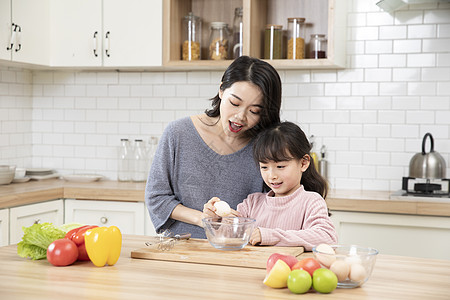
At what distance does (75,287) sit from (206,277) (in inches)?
14.5

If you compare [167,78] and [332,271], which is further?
[167,78]

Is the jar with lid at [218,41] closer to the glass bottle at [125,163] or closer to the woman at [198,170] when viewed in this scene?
the glass bottle at [125,163]

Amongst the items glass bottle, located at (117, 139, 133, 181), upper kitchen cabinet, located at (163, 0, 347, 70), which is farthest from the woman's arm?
glass bottle, located at (117, 139, 133, 181)

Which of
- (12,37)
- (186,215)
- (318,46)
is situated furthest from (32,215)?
(318,46)

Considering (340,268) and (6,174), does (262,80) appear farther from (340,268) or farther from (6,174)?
(6,174)

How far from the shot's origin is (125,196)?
13.0ft

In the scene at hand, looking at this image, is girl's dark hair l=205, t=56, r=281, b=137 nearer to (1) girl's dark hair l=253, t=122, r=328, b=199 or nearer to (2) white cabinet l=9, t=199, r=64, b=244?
(1) girl's dark hair l=253, t=122, r=328, b=199

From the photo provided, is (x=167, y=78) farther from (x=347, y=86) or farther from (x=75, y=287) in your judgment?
(x=75, y=287)

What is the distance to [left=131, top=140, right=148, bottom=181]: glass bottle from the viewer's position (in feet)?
14.6

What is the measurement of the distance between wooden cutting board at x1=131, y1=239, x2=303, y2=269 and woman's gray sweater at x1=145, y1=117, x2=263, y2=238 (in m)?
0.45

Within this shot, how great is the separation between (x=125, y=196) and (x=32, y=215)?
1.95 ft

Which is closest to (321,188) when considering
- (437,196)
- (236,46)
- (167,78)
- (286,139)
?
(286,139)

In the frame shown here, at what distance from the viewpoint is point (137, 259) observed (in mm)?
2010

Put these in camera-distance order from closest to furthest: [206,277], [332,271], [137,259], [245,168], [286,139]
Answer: [332,271], [206,277], [137,259], [286,139], [245,168]
